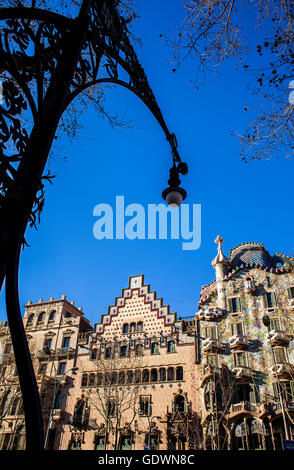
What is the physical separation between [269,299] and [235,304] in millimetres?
2695

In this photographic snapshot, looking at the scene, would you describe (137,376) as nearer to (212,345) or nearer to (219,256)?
(212,345)

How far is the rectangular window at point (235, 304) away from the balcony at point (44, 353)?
1710 cm

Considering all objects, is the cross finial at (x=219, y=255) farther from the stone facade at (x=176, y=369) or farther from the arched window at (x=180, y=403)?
the arched window at (x=180, y=403)

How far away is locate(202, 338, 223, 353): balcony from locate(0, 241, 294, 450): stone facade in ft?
0.27

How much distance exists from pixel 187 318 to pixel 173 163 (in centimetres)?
2698

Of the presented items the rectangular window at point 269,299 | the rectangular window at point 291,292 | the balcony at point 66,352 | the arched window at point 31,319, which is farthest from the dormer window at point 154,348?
the arched window at point 31,319

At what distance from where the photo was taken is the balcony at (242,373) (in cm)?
2453

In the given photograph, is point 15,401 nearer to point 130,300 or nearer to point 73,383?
point 73,383

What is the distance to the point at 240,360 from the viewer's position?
2588 centimetres

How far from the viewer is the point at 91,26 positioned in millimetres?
3377

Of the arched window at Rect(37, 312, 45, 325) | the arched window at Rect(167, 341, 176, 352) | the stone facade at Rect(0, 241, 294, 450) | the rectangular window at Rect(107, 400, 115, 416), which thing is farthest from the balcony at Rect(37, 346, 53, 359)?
the arched window at Rect(167, 341, 176, 352)

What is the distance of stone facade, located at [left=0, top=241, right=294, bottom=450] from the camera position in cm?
2369

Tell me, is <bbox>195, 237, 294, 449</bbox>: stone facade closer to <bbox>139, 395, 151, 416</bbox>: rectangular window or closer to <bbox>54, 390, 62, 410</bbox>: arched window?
<bbox>139, 395, 151, 416</bbox>: rectangular window

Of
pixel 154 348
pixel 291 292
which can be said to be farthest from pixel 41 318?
pixel 291 292
